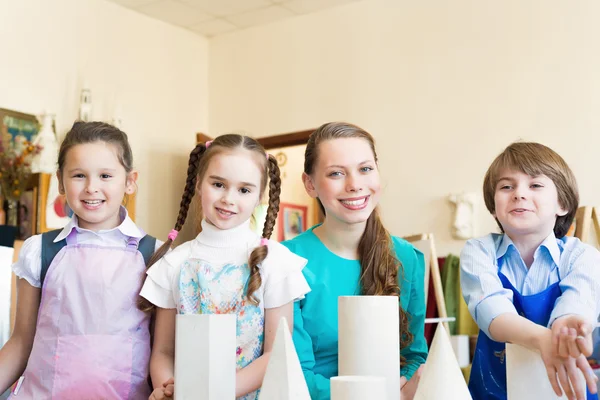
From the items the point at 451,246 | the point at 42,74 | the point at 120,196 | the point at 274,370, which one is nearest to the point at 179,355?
the point at 274,370

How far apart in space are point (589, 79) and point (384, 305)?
3104 mm

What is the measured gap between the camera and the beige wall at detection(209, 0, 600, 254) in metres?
3.55

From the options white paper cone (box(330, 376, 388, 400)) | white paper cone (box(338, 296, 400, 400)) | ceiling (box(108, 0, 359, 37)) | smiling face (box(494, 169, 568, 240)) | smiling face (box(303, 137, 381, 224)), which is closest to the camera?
white paper cone (box(330, 376, 388, 400))

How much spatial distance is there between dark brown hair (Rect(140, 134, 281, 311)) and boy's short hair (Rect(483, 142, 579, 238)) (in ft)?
1.40

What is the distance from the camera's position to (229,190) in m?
1.27

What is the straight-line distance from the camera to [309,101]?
448cm

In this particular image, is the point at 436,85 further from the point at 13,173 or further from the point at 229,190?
the point at 229,190

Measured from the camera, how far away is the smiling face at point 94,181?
1334mm

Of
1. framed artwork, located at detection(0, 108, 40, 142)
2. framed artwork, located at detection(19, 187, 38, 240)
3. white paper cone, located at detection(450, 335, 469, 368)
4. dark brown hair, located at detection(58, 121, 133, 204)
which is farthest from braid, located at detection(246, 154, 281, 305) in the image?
framed artwork, located at detection(0, 108, 40, 142)

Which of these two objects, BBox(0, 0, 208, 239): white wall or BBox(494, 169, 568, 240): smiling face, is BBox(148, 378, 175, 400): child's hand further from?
BBox(0, 0, 208, 239): white wall

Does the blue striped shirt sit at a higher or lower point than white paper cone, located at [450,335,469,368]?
higher

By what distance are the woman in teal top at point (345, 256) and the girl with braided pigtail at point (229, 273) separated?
0.25 feet

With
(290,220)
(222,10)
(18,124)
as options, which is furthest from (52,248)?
(290,220)

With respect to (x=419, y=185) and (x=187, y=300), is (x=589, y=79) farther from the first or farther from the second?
(x=187, y=300)
